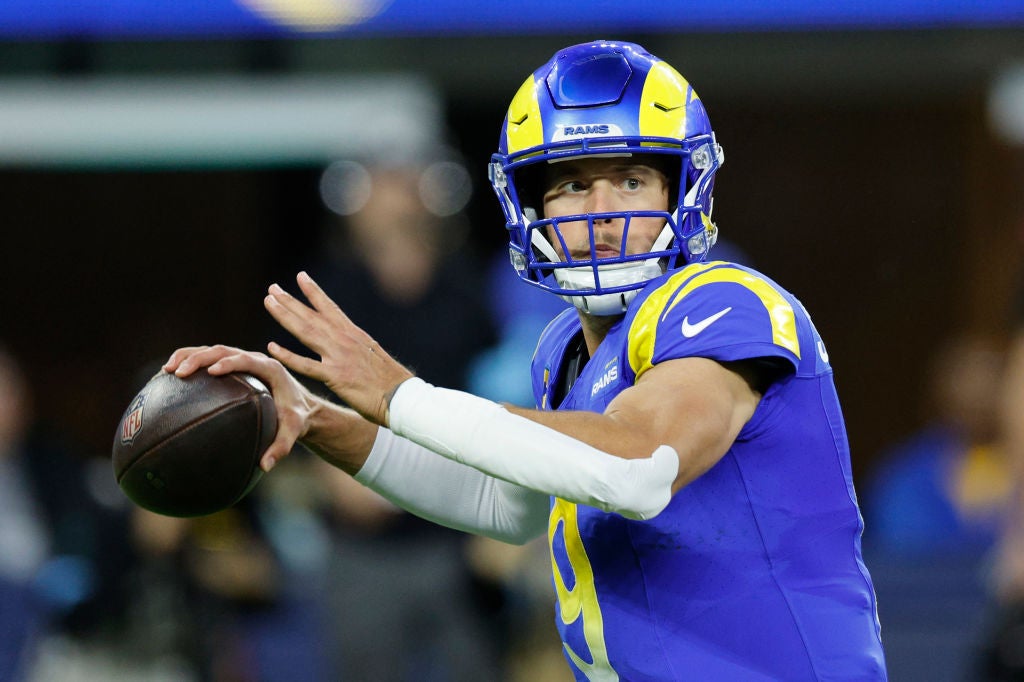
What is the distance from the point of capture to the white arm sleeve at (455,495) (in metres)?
3.05

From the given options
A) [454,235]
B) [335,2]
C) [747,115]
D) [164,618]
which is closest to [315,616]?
[164,618]

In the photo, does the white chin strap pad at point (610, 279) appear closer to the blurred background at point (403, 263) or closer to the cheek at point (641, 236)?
the cheek at point (641, 236)

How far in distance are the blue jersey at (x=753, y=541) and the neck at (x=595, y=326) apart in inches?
9.7

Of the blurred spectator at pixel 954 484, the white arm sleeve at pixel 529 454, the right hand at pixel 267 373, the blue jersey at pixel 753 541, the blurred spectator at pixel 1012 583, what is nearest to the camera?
the white arm sleeve at pixel 529 454

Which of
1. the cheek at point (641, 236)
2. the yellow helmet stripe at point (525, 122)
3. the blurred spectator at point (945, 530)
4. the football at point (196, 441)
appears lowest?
the blurred spectator at point (945, 530)

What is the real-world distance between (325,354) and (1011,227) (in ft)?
22.3

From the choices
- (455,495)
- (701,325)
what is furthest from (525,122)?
(455,495)

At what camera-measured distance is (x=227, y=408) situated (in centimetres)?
255

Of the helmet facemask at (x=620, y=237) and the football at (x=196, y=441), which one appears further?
the helmet facemask at (x=620, y=237)

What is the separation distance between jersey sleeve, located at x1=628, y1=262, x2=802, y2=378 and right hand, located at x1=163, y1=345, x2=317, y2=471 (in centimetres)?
65

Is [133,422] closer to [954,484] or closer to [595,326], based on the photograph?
[595,326]

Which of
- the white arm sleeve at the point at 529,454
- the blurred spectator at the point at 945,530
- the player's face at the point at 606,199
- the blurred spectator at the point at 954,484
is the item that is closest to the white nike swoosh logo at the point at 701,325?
the white arm sleeve at the point at 529,454

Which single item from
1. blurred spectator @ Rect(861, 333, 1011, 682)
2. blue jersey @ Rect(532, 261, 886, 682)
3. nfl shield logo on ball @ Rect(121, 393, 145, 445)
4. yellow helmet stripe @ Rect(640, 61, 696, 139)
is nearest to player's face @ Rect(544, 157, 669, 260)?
yellow helmet stripe @ Rect(640, 61, 696, 139)

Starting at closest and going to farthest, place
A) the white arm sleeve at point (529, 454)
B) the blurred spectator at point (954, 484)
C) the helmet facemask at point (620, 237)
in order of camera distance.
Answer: the white arm sleeve at point (529, 454), the helmet facemask at point (620, 237), the blurred spectator at point (954, 484)
